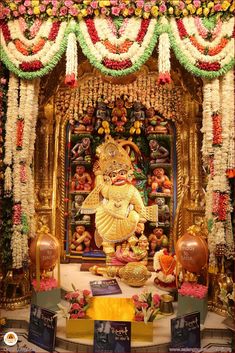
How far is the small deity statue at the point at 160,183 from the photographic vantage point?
582 cm

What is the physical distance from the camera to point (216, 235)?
160 inches

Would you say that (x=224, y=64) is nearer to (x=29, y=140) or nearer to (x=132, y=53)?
(x=132, y=53)

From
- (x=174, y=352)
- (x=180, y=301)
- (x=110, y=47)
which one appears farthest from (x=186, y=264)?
(x=110, y=47)

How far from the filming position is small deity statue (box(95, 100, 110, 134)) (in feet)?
19.3

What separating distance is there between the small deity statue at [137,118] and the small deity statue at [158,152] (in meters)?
0.28

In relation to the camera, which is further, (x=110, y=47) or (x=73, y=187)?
(x=73, y=187)

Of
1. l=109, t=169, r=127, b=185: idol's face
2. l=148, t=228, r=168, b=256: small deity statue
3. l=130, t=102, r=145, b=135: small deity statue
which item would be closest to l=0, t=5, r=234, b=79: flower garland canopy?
l=130, t=102, r=145, b=135: small deity statue

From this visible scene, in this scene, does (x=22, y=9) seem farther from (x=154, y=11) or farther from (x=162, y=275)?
(x=162, y=275)

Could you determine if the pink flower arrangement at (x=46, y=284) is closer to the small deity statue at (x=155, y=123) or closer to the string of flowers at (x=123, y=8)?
the small deity statue at (x=155, y=123)

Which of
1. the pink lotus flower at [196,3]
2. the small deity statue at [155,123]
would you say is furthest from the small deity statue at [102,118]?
the pink lotus flower at [196,3]

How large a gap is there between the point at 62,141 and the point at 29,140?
1.64 m

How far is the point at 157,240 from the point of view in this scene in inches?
228

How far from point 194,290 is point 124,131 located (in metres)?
2.72

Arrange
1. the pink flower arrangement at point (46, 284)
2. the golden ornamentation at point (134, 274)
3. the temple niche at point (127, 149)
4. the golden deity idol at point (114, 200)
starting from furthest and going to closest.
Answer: the temple niche at point (127, 149) < the golden deity idol at point (114, 200) < the golden ornamentation at point (134, 274) < the pink flower arrangement at point (46, 284)
